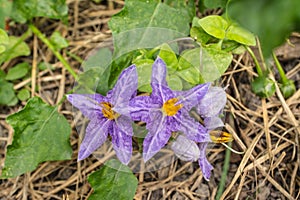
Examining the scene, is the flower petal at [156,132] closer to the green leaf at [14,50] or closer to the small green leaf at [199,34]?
the small green leaf at [199,34]

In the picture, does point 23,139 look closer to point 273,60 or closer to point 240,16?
point 273,60

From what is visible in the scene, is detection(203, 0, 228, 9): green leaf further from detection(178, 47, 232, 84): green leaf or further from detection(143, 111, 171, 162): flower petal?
detection(143, 111, 171, 162): flower petal

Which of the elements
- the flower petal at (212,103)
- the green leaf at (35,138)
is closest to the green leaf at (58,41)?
the green leaf at (35,138)

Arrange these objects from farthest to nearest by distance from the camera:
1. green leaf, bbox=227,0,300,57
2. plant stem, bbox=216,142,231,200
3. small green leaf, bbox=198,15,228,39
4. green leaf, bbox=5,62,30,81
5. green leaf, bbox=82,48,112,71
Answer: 1. green leaf, bbox=5,62,30,81
2. green leaf, bbox=82,48,112,71
3. plant stem, bbox=216,142,231,200
4. small green leaf, bbox=198,15,228,39
5. green leaf, bbox=227,0,300,57

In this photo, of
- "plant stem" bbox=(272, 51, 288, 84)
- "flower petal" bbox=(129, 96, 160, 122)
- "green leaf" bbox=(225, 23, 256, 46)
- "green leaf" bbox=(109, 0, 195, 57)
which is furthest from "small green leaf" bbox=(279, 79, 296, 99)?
"flower petal" bbox=(129, 96, 160, 122)

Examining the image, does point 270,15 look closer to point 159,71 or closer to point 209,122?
point 159,71

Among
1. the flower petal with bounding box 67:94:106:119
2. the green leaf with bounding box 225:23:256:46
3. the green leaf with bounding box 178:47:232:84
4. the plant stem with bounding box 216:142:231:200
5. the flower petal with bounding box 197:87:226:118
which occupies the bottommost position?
the plant stem with bounding box 216:142:231:200
